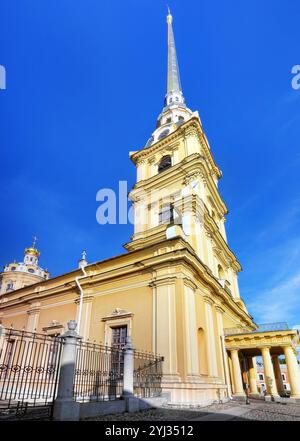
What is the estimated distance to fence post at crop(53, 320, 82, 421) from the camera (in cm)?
652

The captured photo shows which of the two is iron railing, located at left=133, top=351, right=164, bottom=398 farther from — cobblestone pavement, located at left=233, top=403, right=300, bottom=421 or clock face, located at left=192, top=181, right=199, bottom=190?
clock face, located at left=192, top=181, right=199, bottom=190

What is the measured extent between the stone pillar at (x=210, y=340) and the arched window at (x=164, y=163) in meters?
11.4

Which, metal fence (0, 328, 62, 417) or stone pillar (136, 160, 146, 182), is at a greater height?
stone pillar (136, 160, 146, 182)

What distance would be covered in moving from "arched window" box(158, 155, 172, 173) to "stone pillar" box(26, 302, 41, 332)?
13.6 meters

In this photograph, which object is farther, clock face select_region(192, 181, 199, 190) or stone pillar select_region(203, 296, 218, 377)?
clock face select_region(192, 181, 199, 190)

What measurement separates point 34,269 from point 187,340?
3887 cm

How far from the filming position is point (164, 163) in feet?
75.9

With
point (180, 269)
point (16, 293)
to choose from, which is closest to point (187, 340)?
point (180, 269)

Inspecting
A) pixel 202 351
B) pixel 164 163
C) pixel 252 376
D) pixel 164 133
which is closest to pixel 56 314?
pixel 202 351

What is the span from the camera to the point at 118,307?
14484 millimetres

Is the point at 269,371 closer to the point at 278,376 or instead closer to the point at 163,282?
the point at 278,376

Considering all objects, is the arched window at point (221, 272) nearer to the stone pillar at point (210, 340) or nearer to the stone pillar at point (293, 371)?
the stone pillar at point (210, 340)

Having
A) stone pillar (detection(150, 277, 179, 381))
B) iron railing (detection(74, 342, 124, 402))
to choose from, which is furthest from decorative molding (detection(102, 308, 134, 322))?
iron railing (detection(74, 342, 124, 402))

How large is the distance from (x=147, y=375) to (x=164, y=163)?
53.4ft
